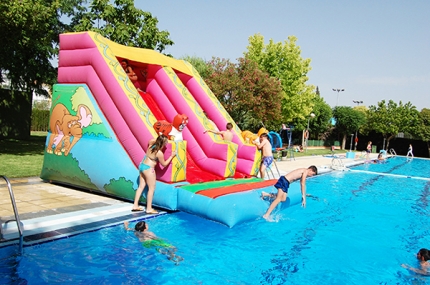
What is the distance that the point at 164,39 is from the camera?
16.7m

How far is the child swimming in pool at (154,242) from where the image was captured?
176 inches

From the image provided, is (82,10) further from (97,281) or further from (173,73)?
(97,281)

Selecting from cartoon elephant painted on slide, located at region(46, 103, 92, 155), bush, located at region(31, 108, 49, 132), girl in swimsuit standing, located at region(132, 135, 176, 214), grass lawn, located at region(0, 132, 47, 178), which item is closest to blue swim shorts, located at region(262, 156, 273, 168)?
girl in swimsuit standing, located at region(132, 135, 176, 214)

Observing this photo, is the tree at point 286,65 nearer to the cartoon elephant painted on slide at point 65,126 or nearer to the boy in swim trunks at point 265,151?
the boy in swim trunks at point 265,151

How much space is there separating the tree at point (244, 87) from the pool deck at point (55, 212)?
10.1 metres

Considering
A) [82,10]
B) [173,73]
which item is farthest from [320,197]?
[82,10]

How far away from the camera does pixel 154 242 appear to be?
15.6ft

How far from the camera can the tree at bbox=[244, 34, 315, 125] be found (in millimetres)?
25906

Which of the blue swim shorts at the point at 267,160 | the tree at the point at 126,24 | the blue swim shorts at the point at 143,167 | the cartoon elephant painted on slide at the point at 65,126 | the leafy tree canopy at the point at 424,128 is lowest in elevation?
the blue swim shorts at the point at 143,167

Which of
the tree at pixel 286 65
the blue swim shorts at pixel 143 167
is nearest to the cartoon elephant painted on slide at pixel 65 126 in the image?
the blue swim shorts at pixel 143 167

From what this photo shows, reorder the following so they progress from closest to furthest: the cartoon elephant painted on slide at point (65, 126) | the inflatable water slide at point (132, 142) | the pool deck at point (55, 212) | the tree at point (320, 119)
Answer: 1. the pool deck at point (55, 212)
2. the inflatable water slide at point (132, 142)
3. the cartoon elephant painted on slide at point (65, 126)
4. the tree at point (320, 119)

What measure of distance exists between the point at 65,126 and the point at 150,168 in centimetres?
254

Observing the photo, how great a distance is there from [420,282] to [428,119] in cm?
3481

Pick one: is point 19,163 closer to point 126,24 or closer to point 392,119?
point 126,24
